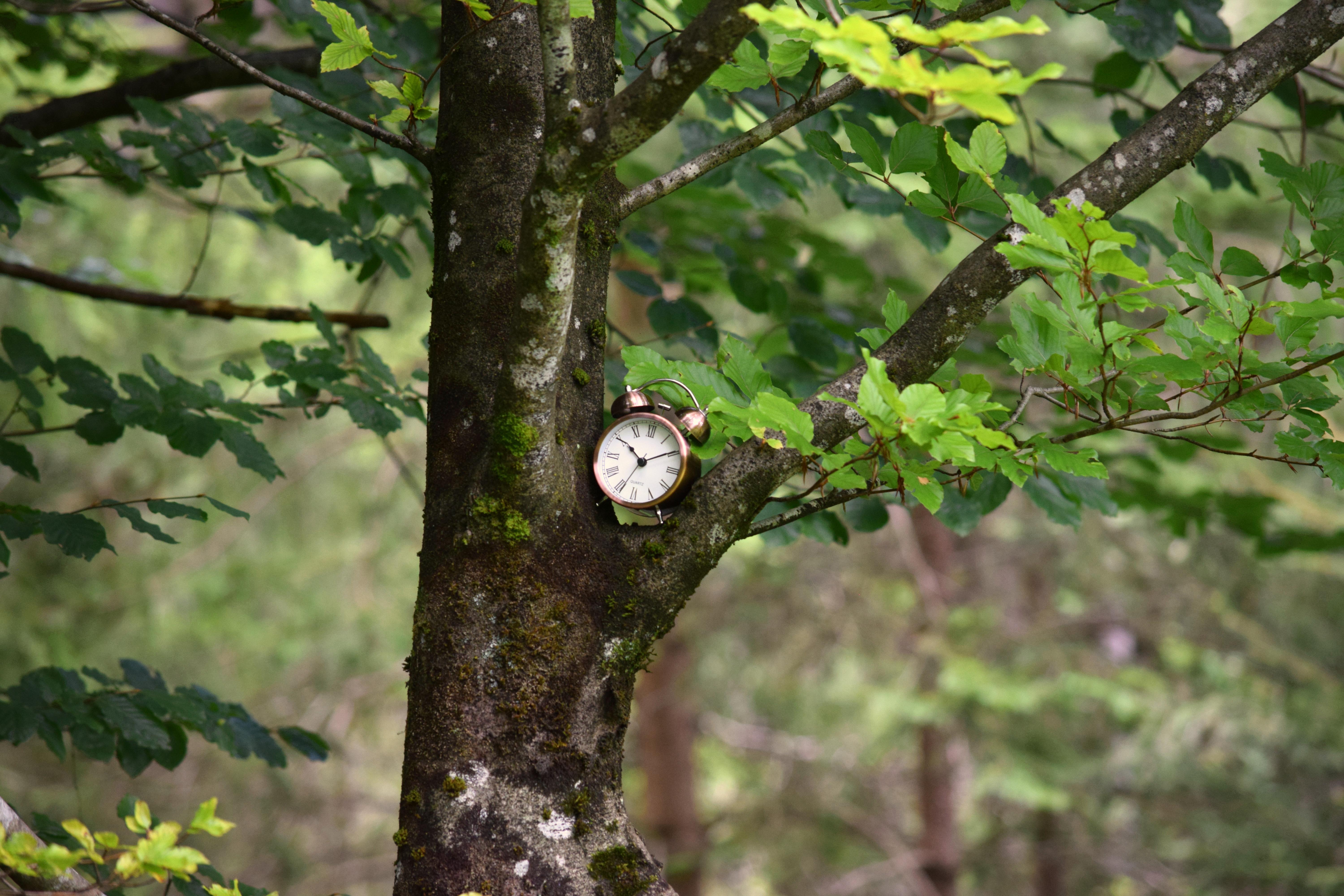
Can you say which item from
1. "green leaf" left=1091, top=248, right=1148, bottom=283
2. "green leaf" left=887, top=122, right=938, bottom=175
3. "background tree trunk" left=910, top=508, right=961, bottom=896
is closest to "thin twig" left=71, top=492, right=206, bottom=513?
"green leaf" left=887, top=122, right=938, bottom=175

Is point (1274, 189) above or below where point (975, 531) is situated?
above

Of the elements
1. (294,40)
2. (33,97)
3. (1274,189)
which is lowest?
(33,97)

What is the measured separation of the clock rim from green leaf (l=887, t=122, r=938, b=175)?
578 millimetres

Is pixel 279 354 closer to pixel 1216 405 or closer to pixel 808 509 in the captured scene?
pixel 808 509

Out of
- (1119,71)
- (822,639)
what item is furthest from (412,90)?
(822,639)

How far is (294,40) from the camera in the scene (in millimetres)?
4168

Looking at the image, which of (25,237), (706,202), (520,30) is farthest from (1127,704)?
(25,237)

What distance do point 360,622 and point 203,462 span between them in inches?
71.3

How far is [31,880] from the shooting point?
134 centimetres

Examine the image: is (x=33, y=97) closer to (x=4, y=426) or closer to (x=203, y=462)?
(x=4, y=426)

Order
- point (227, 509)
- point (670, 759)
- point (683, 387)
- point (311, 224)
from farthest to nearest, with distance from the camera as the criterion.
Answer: point (670, 759)
point (311, 224)
point (227, 509)
point (683, 387)

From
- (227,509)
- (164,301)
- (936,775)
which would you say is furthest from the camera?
(936,775)

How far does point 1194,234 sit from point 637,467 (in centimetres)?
101

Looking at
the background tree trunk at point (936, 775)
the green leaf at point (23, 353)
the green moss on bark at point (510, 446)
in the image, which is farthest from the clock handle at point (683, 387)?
the background tree trunk at point (936, 775)
